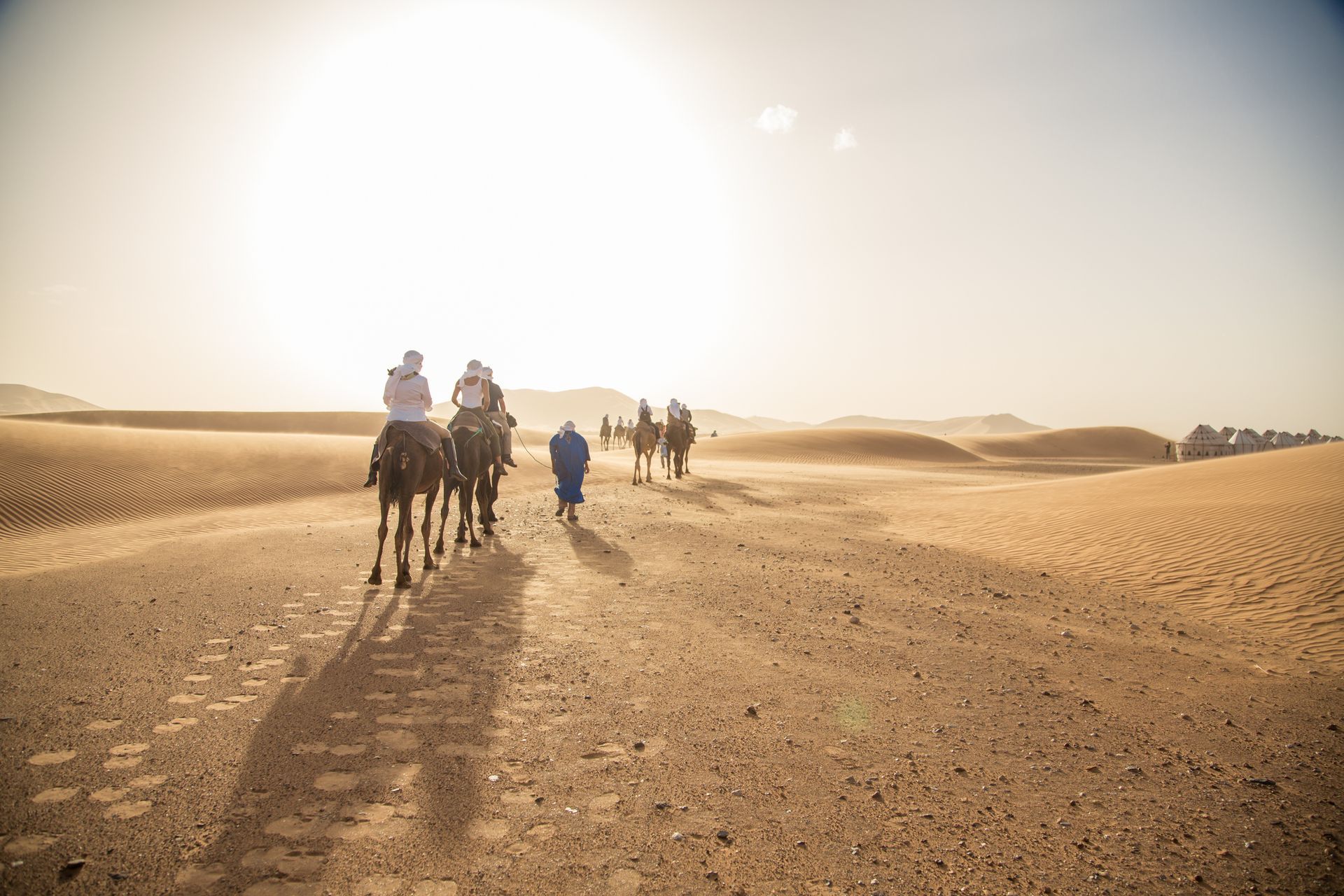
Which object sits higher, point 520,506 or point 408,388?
point 408,388

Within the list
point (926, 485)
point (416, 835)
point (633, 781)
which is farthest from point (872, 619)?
point (926, 485)

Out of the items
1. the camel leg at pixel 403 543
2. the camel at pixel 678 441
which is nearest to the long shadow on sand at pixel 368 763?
the camel leg at pixel 403 543

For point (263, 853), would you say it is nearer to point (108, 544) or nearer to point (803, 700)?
point (803, 700)

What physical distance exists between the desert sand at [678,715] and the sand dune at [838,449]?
3523 cm

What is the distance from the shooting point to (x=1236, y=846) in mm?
3207

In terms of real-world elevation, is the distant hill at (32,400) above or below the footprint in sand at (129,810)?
above

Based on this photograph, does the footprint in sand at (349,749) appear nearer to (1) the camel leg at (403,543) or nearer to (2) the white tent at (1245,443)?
(1) the camel leg at (403,543)

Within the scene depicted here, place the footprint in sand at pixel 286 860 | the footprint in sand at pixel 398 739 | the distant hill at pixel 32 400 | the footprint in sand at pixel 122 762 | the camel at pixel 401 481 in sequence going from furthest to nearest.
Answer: the distant hill at pixel 32 400 → the camel at pixel 401 481 → the footprint in sand at pixel 398 739 → the footprint in sand at pixel 122 762 → the footprint in sand at pixel 286 860

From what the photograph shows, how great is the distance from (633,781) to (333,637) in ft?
12.3

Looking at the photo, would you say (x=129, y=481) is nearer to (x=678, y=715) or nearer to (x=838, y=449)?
(x=678, y=715)

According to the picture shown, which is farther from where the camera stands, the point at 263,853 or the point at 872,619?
the point at 872,619

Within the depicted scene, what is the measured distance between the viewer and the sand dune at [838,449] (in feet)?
154

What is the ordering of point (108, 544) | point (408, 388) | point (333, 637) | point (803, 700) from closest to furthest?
point (803, 700)
point (333, 637)
point (408, 388)
point (108, 544)

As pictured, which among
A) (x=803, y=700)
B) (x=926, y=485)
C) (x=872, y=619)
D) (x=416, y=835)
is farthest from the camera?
(x=926, y=485)
